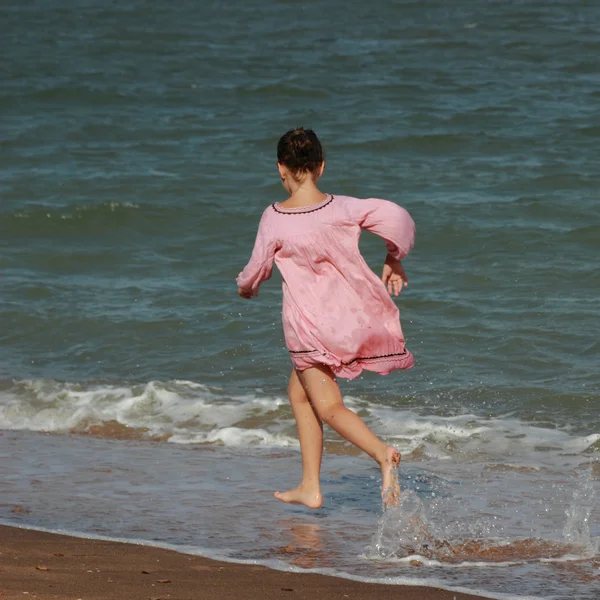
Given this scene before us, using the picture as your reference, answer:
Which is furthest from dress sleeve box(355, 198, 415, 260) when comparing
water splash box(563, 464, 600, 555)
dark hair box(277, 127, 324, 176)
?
water splash box(563, 464, 600, 555)

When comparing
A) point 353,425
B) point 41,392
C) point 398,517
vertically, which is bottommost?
point 41,392

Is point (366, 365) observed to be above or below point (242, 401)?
above

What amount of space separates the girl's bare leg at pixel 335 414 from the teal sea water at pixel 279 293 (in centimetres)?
21

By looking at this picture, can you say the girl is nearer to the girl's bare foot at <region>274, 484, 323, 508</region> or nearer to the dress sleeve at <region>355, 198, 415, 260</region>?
the dress sleeve at <region>355, 198, 415, 260</region>

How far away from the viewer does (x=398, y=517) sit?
441 cm

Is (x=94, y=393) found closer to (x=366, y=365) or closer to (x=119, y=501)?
(x=119, y=501)

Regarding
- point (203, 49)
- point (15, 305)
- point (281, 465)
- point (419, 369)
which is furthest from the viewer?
point (203, 49)

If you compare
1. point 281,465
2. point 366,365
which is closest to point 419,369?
point 281,465

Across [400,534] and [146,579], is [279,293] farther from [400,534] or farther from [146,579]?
Answer: [146,579]

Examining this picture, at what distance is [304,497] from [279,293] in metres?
5.04

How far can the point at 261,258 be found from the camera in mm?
4562

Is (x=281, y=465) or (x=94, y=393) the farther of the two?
(x=94, y=393)

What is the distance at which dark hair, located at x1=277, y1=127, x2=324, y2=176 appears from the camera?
4.54m

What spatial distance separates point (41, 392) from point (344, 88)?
11.4 meters
